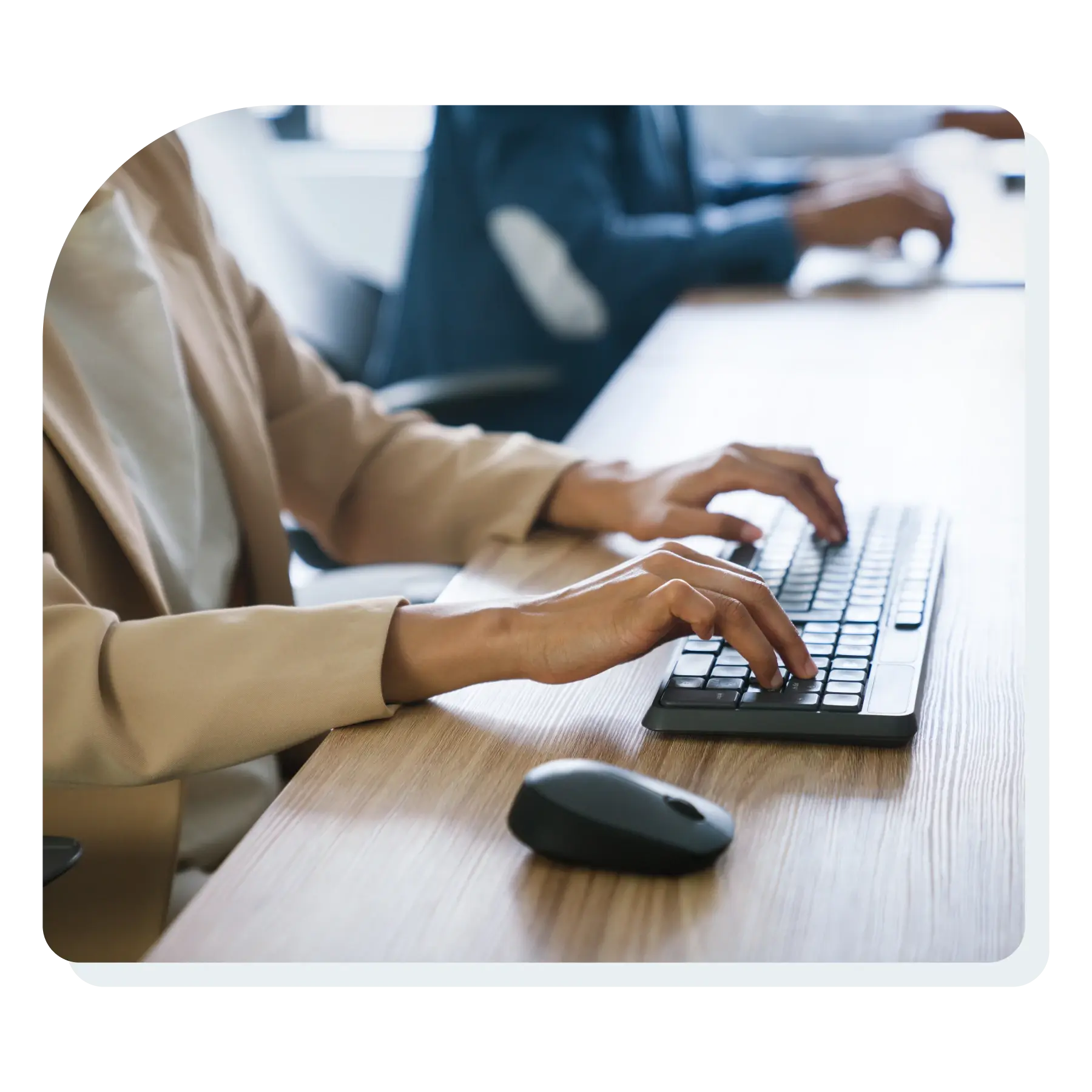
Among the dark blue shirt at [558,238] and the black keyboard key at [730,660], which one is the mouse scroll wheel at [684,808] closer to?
the black keyboard key at [730,660]

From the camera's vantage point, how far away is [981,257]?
1.73m

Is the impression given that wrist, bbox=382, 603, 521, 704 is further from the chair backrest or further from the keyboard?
the chair backrest

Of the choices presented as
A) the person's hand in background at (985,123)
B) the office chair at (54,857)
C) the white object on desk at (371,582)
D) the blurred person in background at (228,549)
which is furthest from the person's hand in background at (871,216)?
the office chair at (54,857)

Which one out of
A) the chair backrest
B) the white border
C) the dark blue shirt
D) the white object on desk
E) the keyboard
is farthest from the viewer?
the dark blue shirt

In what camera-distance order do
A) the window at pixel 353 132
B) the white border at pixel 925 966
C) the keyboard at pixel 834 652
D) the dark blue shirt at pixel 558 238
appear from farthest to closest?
the window at pixel 353 132, the dark blue shirt at pixel 558 238, the keyboard at pixel 834 652, the white border at pixel 925 966

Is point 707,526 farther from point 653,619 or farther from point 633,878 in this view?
point 633,878

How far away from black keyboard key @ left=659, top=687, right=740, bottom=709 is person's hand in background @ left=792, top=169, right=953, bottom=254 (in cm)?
118

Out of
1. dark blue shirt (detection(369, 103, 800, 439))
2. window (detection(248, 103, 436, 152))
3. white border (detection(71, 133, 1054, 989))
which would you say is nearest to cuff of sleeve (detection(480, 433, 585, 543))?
white border (detection(71, 133, 1054, 989))

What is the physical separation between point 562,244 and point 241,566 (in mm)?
810

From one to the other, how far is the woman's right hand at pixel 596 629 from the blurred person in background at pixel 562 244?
100cm

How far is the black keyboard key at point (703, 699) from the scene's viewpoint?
61cm

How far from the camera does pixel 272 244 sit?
1501mm

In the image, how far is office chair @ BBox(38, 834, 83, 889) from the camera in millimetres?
469

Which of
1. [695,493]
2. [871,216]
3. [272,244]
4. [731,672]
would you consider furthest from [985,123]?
[731,672]
